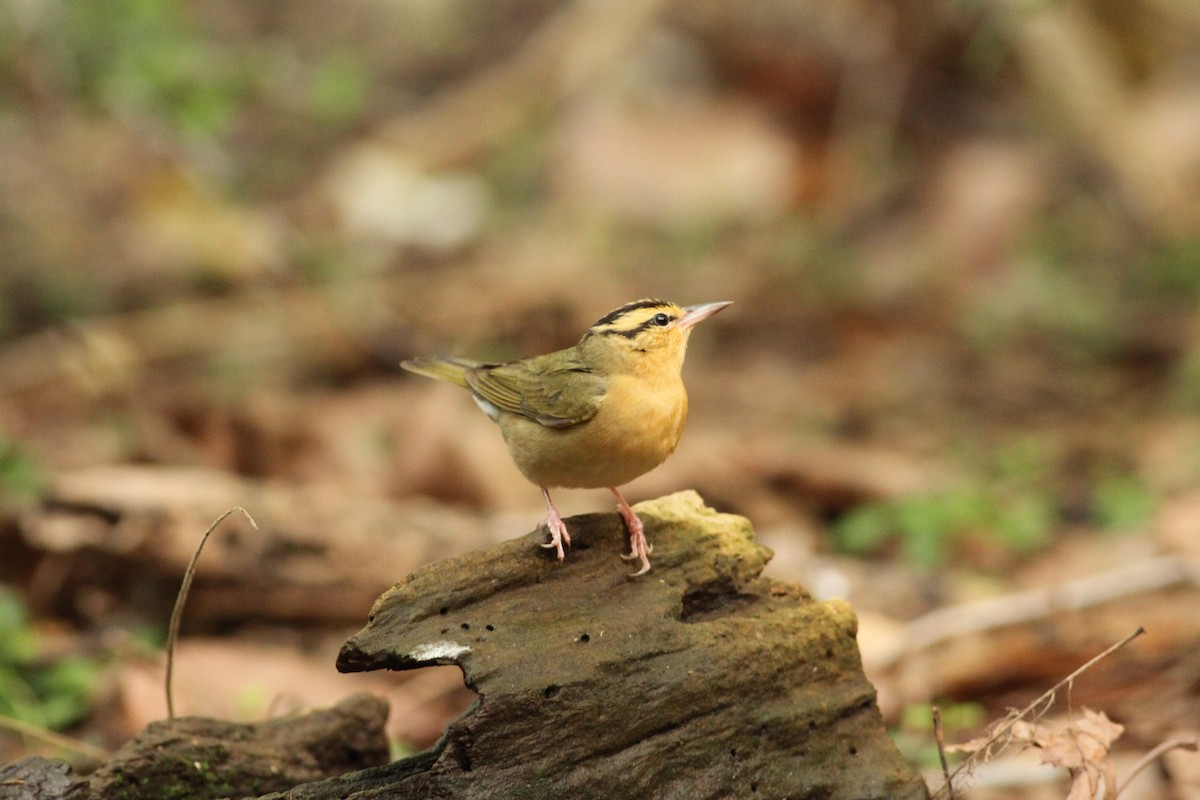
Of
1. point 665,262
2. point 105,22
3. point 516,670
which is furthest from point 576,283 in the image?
point 516,670

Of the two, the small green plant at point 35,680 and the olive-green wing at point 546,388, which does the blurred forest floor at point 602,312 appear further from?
the olive-green wing at point 546,388

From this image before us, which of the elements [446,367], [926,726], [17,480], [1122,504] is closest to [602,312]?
[1122,504]

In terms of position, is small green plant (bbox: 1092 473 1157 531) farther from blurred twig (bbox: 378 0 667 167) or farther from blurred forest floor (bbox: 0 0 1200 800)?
blurred twig (bbox: 378 0 667 167)

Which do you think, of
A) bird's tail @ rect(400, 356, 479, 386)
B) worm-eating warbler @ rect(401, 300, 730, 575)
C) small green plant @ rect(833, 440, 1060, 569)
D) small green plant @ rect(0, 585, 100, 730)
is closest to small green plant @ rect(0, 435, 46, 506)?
small green plant @ rect(0, 585, 100, 730)

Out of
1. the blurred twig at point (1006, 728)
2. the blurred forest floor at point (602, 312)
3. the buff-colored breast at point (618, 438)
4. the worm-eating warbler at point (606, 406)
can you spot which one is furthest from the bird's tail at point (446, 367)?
the blurred twig at point (1006, 728)

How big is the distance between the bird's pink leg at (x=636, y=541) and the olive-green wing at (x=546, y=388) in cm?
45

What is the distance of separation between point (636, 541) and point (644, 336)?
93 cm

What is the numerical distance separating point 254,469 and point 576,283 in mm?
3861

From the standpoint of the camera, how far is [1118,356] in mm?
9906

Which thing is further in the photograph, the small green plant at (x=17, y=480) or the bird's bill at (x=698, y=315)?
the small green plant at (x=17, y=480)

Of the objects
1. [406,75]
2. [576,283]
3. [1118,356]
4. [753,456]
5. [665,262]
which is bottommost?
[753,456]

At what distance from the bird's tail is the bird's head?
89cm

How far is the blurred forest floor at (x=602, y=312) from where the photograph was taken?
5680 mm

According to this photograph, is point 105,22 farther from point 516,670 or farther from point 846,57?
point 846,57
